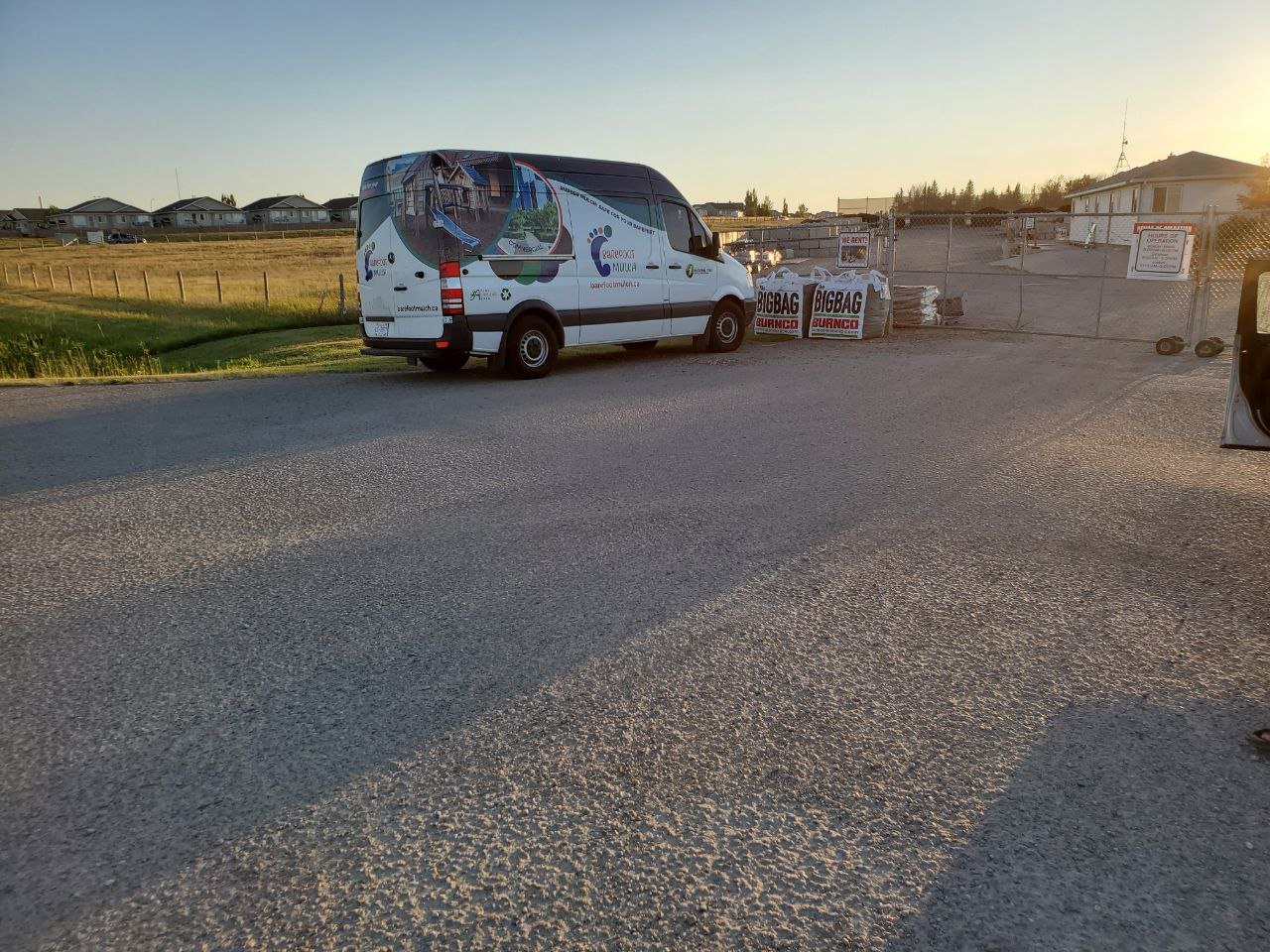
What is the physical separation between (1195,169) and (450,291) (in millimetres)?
44360

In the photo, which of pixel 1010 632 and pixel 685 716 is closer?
pixel 685 716

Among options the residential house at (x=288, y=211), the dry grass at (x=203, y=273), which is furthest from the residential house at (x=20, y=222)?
the dry grass at (x=203, y=273)

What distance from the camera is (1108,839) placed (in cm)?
275

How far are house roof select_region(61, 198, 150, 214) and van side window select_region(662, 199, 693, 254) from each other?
153 metres

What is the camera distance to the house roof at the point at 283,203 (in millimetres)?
140875

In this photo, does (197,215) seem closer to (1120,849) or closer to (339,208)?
(339,208)

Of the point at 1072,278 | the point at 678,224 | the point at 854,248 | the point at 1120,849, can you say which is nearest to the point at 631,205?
the point at 678,224

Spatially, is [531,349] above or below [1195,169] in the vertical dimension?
below

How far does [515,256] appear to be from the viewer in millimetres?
11734

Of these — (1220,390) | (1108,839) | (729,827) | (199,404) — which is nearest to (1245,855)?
(1108,839)

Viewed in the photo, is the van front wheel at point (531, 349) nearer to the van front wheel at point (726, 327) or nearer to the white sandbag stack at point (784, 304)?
the van front wheel at point (726, 327)

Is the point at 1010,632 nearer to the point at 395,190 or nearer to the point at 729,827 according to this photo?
the point at 729,827

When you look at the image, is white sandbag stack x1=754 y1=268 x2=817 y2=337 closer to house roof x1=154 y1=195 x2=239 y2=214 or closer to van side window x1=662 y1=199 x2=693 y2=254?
van side window x1=662 y1=199 x2=693 y2=254

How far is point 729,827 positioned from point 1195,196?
5004 cm
